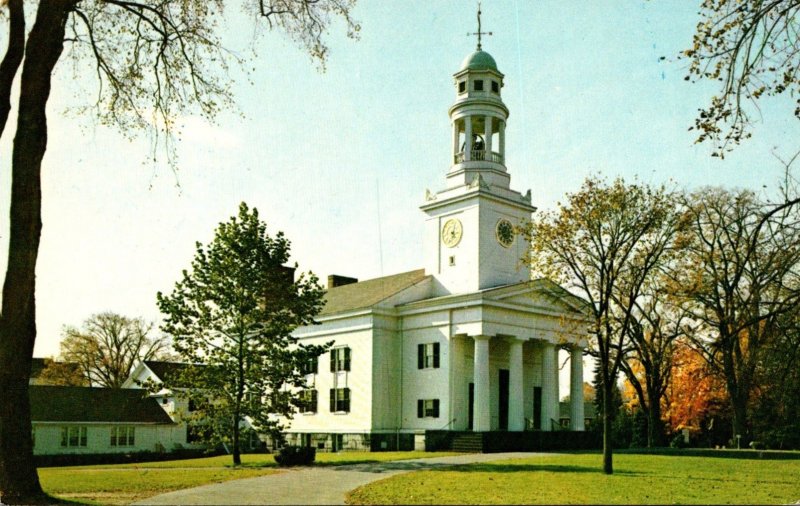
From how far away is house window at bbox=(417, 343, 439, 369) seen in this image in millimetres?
42844

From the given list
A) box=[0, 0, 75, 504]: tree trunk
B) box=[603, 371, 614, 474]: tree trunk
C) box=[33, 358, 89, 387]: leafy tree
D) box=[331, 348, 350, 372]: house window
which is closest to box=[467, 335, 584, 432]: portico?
box=[331, 348, 350, 372]: house window

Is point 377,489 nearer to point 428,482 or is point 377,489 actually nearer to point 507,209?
point 428,482

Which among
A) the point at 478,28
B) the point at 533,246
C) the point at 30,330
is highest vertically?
the point at 478,28

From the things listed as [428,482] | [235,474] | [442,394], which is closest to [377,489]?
[428,482]

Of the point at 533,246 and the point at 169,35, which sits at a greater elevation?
the point at 169,35

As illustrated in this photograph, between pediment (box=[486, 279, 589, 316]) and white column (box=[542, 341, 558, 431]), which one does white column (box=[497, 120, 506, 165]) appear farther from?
white column (box=[542, 341, 558, 431])

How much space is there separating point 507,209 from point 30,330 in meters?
31.0

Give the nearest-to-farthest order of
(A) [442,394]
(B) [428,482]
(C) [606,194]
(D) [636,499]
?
(D) [636,499]
(B) [428,482]
(C) [606,194]
(A) [442,394]

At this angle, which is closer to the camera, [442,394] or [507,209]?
[442,394]

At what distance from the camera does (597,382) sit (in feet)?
186

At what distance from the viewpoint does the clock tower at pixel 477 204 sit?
145 feet

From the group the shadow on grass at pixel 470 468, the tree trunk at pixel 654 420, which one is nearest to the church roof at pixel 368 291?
the shadow on grass at pixel 470 468

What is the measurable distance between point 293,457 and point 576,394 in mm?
20111

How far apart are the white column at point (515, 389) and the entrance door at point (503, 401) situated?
196 centimetres
